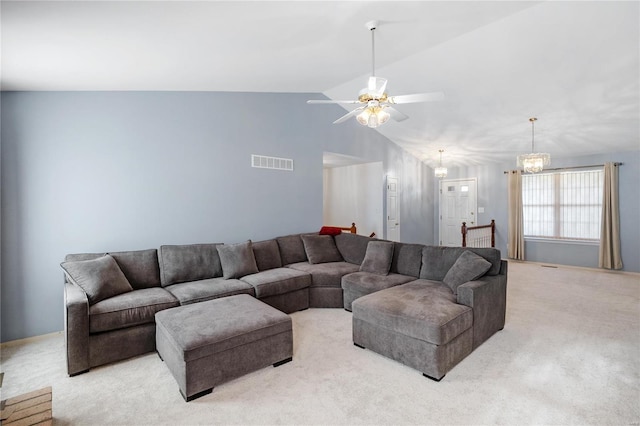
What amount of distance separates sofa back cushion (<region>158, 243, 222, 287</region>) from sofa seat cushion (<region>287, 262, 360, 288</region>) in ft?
3.64

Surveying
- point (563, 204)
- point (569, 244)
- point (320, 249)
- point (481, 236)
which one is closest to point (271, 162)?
point (320, 249)

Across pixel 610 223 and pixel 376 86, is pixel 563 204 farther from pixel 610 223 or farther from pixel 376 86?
pixel 376 86

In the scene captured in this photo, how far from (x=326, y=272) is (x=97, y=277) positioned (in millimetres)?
2514

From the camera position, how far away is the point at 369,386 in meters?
2.35

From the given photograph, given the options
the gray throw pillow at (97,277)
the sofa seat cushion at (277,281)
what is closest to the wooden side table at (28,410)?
the gray throw pillow at (97,277)

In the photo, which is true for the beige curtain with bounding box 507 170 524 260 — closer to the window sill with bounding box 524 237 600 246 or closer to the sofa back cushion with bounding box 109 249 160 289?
the window sill with bounding box 524 237 600 246

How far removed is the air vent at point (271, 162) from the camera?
4804 mm

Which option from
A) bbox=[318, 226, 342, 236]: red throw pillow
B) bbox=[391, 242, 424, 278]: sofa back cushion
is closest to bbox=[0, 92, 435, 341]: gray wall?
bbox=[318, 226, 342, 236]: red throw pillow

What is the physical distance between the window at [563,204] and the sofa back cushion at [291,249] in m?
5.66

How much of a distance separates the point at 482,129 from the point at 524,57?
7.31 feet

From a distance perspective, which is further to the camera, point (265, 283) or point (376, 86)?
point (265, 283)

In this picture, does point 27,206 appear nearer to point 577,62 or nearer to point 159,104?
point 159,104

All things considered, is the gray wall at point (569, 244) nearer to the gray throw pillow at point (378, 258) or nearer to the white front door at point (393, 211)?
the white front door at point (393, 211)

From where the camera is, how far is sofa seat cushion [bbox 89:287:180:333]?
8.60ft
